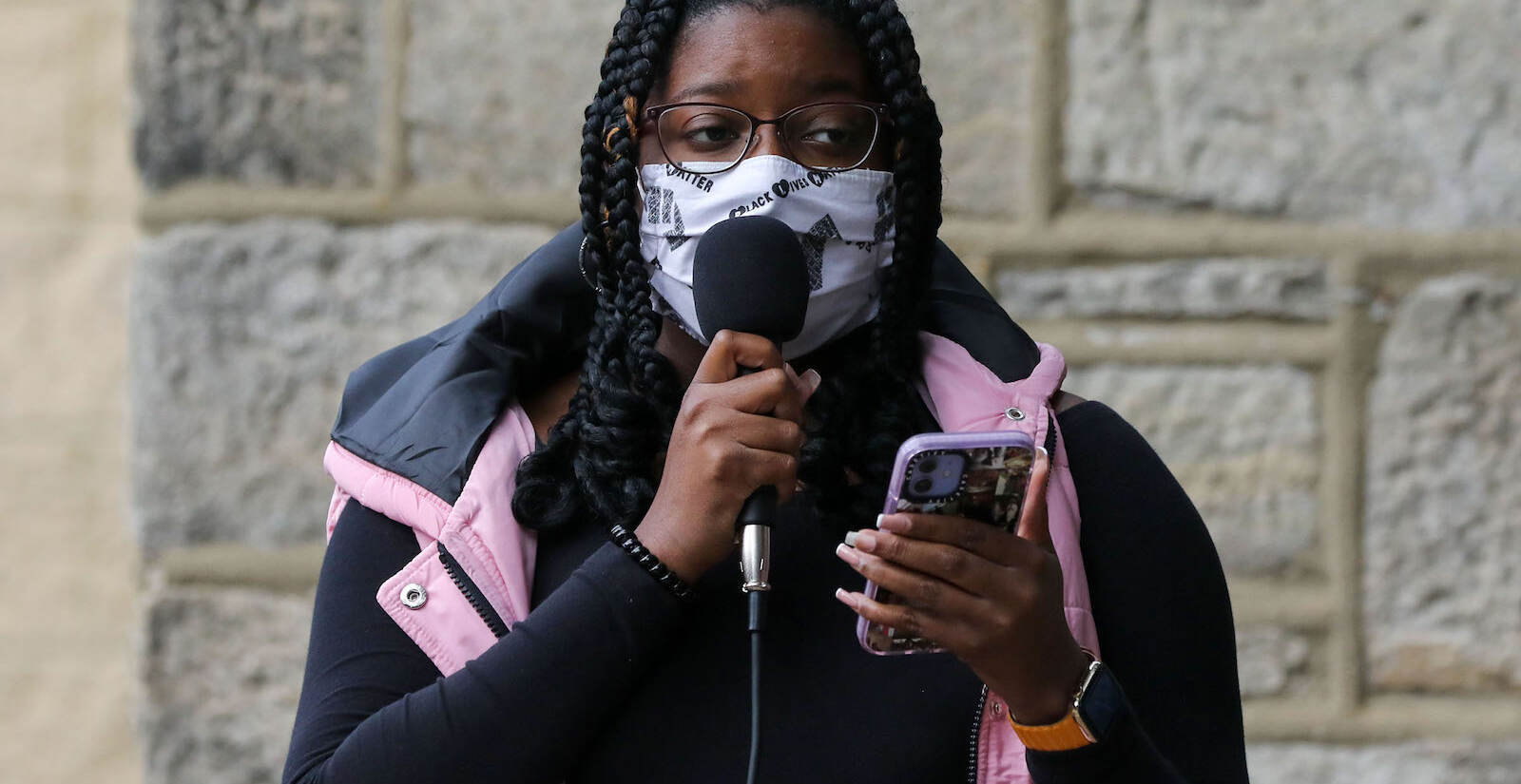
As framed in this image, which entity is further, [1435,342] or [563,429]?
[1435,342]

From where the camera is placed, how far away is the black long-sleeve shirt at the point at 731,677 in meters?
1.46

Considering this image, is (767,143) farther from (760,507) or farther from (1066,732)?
(1066,732)

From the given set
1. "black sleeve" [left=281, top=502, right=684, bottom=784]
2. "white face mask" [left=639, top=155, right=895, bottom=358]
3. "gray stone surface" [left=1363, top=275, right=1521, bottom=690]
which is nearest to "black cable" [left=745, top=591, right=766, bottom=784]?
"black sleeve" [left=281, top=502, right=684, bottom=784]

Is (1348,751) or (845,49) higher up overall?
(845,49)

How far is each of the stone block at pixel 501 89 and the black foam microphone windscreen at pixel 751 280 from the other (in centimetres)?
150

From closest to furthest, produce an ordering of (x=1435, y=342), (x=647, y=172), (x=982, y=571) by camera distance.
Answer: (x=982, y=571), (x=647, y=172), (x=1435, y=342)

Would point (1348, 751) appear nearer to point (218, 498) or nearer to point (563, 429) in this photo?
point (563, 429)

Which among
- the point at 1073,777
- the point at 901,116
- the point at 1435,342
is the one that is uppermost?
the point at 901,116

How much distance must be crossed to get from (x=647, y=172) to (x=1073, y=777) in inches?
30.8

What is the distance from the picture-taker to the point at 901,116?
171 centimetres

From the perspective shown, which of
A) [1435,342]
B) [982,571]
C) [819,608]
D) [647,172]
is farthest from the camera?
[1435,342]

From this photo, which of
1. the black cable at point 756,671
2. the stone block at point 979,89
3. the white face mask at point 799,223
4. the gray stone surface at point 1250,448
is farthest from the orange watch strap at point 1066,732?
the stone block at point 979,89

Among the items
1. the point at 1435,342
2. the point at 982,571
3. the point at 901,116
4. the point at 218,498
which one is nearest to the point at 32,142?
the point at 218,498

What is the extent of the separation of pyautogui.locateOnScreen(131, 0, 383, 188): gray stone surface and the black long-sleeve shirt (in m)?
1.47
